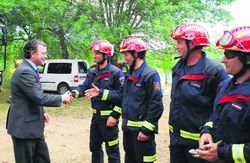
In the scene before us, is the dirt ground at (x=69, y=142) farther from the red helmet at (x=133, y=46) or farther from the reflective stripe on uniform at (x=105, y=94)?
the red helmet at (x=133, y=46)

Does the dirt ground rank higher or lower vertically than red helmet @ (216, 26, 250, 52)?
lower

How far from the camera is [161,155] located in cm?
751

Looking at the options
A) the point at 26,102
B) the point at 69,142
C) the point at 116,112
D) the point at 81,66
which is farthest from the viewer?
the point at 81,66

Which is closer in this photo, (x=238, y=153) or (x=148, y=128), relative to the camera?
(x=238, y=153)

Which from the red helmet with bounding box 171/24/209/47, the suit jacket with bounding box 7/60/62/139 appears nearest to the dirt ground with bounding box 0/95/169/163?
the suit jacket with bounding box 7/60/62/139

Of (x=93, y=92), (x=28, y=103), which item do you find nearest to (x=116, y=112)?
(x=93, y=92)

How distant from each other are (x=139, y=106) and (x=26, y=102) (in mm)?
1414

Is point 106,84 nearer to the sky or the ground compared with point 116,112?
nearer to the sky

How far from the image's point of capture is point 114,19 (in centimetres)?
1589

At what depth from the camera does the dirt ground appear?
7.27 m

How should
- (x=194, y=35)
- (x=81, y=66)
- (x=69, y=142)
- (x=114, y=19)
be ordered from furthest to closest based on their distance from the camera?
(x=81, y=66) → (x=114, y=19) → (x=69, y=142) → (x=194, y=35)

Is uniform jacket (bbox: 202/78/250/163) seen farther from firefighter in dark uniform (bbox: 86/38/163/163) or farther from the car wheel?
the car wheel

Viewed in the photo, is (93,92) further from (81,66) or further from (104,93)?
(81,66)

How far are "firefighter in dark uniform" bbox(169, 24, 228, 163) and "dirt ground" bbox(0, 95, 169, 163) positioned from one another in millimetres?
3068
